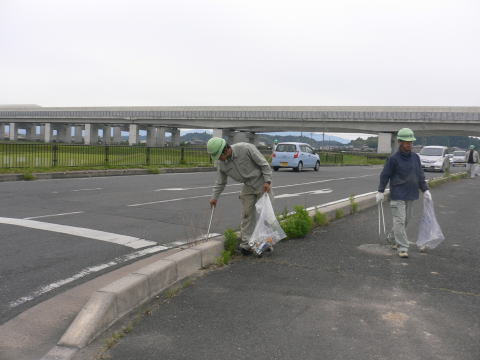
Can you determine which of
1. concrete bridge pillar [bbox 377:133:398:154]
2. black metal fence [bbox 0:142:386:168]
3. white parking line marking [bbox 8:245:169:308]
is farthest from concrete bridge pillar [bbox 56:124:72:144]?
white parking line marking [bbox 8:245:169:308]

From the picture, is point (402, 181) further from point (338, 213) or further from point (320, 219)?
point (338, 213)

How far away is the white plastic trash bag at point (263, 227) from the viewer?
599 cm

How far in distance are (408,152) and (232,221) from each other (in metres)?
3.72

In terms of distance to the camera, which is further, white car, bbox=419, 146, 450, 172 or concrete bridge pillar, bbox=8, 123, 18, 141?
concrete bridge pillar, bbox=8, 123, 18, 141

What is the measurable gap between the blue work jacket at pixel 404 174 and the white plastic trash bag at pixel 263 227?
71.7 inches

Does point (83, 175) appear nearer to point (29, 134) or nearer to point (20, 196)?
point (20, 196)

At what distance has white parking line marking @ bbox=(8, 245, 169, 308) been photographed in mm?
4430

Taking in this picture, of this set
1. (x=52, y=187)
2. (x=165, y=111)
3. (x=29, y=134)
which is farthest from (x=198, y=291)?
(x=29, y=134)

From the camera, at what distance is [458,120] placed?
5569 cm

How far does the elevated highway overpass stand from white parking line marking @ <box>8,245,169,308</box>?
56507 millimetres

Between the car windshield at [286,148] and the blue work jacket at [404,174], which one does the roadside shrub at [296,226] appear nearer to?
the blue work jacket at [404,174]

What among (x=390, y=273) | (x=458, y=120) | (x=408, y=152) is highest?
(x=458, y=120)

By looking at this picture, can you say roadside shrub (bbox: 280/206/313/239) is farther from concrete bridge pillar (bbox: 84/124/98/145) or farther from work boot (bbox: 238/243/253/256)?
concrete bridge pillar (bbox: 84/124/98/145)

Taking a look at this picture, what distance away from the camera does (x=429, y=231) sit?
21.4ft
